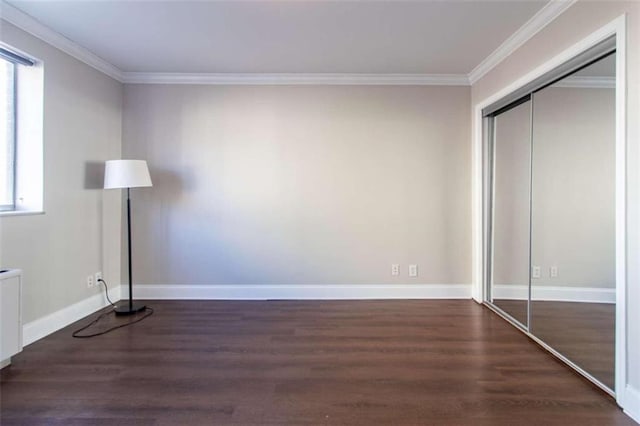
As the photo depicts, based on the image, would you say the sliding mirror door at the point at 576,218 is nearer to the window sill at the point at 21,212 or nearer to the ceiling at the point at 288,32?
the ceiling at the point at 288,32

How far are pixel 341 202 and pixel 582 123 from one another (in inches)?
87.2

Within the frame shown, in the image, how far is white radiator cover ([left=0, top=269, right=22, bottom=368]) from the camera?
215cm

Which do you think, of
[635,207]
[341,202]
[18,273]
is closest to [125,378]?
[18,273]

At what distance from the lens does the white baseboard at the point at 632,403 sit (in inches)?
67.6

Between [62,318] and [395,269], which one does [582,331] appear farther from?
[62,318]

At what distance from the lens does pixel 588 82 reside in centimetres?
219

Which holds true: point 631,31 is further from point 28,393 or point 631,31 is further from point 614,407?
point 28,393

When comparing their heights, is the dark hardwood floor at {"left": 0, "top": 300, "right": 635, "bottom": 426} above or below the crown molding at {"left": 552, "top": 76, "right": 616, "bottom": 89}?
below

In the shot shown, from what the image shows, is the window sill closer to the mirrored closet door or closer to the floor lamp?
the floor lamp

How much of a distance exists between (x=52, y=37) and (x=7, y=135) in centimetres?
90

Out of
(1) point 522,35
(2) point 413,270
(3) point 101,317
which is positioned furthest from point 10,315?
(1) point 522,35

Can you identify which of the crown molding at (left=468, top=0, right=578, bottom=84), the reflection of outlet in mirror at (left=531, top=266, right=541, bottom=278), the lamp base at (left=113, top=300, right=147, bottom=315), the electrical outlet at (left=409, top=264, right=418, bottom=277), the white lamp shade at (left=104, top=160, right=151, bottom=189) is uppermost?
the crown molding at (left=468, top=0, right=578, bottom=84)

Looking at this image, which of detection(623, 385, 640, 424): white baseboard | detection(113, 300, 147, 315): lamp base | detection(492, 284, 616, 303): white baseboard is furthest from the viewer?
detection(113, 300, 147, 315): lamp base

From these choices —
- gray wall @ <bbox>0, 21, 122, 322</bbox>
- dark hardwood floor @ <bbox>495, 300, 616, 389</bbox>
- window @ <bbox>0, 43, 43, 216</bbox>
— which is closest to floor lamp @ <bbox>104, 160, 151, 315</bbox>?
gray wall @ <bbox>0, 21, 122, 322</bbox>
